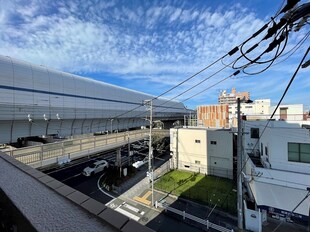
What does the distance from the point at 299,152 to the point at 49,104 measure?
70.3ft

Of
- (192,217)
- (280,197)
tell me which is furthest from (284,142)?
(192,217)

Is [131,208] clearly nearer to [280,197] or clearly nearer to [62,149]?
[62,149]

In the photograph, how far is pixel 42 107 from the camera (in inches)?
635

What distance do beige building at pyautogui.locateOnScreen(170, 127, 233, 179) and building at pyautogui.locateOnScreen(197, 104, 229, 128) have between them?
22.7m

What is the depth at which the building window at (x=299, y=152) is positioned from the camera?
10.1 m

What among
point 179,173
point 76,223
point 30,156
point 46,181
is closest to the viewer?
point 76,223

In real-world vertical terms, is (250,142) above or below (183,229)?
above

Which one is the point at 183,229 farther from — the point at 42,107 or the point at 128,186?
the point at 42,107

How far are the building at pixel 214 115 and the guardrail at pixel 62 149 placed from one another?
30.4 metres

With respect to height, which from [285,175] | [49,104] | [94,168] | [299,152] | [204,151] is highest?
[49,104]

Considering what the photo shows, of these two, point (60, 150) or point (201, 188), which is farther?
point (201, 188)

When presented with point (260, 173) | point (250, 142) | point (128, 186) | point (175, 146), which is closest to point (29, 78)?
point (128, 186)

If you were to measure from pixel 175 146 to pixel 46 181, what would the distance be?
19.0 m

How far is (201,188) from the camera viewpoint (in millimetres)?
14195
